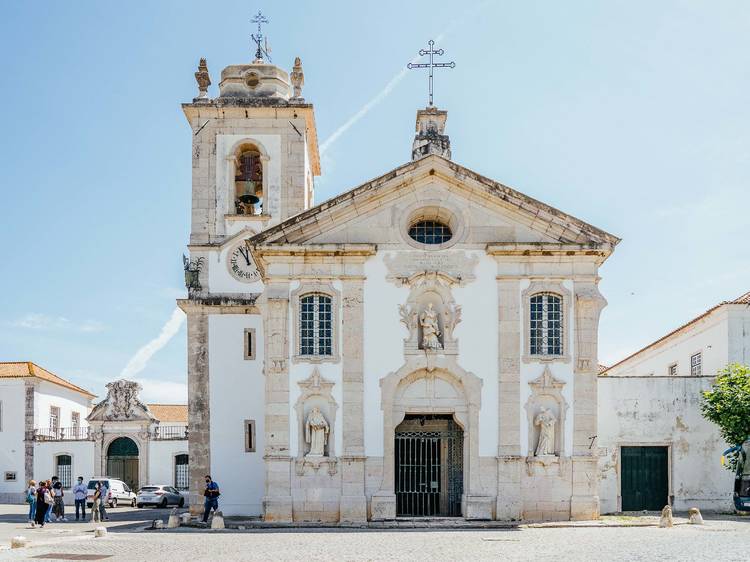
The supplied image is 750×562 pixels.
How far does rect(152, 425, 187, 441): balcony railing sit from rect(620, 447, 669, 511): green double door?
24929 millimetres

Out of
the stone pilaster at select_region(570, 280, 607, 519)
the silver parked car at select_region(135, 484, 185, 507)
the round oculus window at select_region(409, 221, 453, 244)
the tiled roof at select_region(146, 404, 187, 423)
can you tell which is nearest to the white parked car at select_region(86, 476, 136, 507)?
the silver parked car at select_region(135, 484, 185, 507)

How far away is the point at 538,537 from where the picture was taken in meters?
20.7

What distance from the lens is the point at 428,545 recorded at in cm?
1897

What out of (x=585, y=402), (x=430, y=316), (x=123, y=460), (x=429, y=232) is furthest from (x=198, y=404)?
(x=123, y=460)

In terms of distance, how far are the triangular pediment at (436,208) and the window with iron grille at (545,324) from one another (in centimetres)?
149

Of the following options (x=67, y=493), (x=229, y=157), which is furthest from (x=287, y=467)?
(x=67, y=493)

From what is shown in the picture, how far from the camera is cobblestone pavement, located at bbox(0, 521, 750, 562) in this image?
671 inches

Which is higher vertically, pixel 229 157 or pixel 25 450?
pixel 229 157

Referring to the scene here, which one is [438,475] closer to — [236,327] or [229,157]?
[236,327]

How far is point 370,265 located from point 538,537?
8.01 m

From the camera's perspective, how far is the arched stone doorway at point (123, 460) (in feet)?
155

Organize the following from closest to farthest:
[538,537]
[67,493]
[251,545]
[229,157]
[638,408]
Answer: [251,545], [538,537], [638,408], [229,157], [67,493]

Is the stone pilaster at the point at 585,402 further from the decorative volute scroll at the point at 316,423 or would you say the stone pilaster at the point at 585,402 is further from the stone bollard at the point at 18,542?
the stone bollard at the point at 18,542

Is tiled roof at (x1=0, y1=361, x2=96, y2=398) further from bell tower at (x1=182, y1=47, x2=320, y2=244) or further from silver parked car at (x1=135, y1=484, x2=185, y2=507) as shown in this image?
bell tower at (x1=182, y1=47, x2=320, y2=244)
